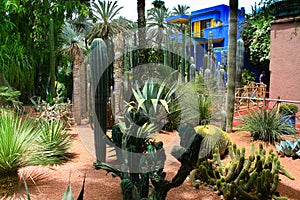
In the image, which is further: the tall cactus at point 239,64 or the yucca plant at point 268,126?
the tall cactus at point 239,64

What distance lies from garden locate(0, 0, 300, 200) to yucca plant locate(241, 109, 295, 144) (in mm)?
19

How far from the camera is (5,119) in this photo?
3879 millimetres

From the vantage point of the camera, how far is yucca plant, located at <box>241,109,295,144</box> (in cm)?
545

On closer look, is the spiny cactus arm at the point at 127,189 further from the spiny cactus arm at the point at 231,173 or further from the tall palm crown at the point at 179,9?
the tall palm crown at the point at 179,9

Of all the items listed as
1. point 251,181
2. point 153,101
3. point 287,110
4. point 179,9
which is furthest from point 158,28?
point 179,9

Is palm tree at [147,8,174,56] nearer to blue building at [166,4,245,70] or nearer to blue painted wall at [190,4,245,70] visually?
blue building at [166,4,245,70]

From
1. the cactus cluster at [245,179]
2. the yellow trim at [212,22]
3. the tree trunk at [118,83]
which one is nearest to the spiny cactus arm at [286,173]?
the cactus cluster at [245,179]

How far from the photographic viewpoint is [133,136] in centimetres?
359

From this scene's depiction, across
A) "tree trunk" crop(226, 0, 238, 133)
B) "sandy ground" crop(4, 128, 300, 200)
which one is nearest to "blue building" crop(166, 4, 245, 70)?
"tree trunk" crop(226, 0, 238, 133)

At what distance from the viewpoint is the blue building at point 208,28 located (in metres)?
18.3

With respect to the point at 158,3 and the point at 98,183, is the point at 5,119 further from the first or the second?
the point at 158,3

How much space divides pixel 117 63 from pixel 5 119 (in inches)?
230

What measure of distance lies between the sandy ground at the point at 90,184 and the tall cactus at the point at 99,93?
393 millimetres

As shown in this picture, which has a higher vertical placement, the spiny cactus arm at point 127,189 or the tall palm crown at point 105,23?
the tall palm crown at point 105,23
